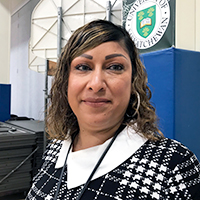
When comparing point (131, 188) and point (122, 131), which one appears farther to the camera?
point (122, 131)

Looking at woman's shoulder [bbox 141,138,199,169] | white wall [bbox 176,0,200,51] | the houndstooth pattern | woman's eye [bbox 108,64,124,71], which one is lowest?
the houndstooth pattern

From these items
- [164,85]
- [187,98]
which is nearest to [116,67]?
[164,85]

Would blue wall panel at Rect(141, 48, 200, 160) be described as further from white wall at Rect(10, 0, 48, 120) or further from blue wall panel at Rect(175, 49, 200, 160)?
white wall at Rect(10, 0, 48, 120)

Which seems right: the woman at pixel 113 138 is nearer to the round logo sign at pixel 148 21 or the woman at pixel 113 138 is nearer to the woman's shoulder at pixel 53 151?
the woman's shoulder at pixel 53 151

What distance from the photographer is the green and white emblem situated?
1.93 meters

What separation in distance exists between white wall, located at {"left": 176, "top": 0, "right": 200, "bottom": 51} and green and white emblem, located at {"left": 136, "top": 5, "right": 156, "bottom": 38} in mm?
205

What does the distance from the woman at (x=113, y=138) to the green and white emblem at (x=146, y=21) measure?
1.11 meters

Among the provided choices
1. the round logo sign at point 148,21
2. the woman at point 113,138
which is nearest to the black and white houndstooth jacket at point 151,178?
the woman at point 113,138

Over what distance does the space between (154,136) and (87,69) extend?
0.37m

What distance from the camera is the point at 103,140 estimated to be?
910 mm

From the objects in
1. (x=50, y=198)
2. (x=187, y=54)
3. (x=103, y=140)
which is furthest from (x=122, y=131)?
(x=187, y=54)

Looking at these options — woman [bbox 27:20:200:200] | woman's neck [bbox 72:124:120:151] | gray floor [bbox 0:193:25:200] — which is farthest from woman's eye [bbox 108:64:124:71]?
gray floor [bbox 0:193:25:200]

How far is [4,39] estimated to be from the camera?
426 centimetres

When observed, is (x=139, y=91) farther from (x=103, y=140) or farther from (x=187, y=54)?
(x=187, y=54)
